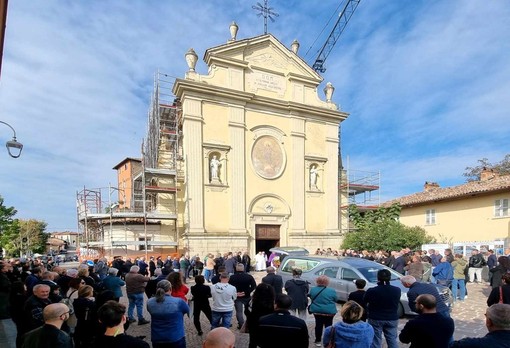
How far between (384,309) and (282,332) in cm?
256

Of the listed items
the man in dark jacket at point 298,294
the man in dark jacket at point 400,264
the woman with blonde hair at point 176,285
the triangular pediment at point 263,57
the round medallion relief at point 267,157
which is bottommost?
the man in dark jacket at point 400,264

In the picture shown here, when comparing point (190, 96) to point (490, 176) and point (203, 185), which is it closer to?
point (203, 185)

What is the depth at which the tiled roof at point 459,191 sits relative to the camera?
21281 millimetres

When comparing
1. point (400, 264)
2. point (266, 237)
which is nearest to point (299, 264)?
point (400, 264)

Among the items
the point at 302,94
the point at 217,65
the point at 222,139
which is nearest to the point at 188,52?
the point at 217,65

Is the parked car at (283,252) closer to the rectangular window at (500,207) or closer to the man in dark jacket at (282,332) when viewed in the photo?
the rectangular window at (500,207)

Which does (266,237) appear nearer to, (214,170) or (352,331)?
(214,170)

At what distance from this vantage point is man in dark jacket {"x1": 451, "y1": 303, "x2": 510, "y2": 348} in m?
2.79

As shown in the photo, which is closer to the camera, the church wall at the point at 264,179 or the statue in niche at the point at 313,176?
the church wall at the point at 264,179

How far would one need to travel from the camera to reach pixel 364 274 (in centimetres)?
1003

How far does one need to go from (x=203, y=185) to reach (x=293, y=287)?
15472 mm

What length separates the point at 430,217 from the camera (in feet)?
85.6

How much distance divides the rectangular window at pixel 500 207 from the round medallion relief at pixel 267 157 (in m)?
14.1

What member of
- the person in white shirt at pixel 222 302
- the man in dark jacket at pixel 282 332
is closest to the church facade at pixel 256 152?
the person in white shirt at pixel 222 302
